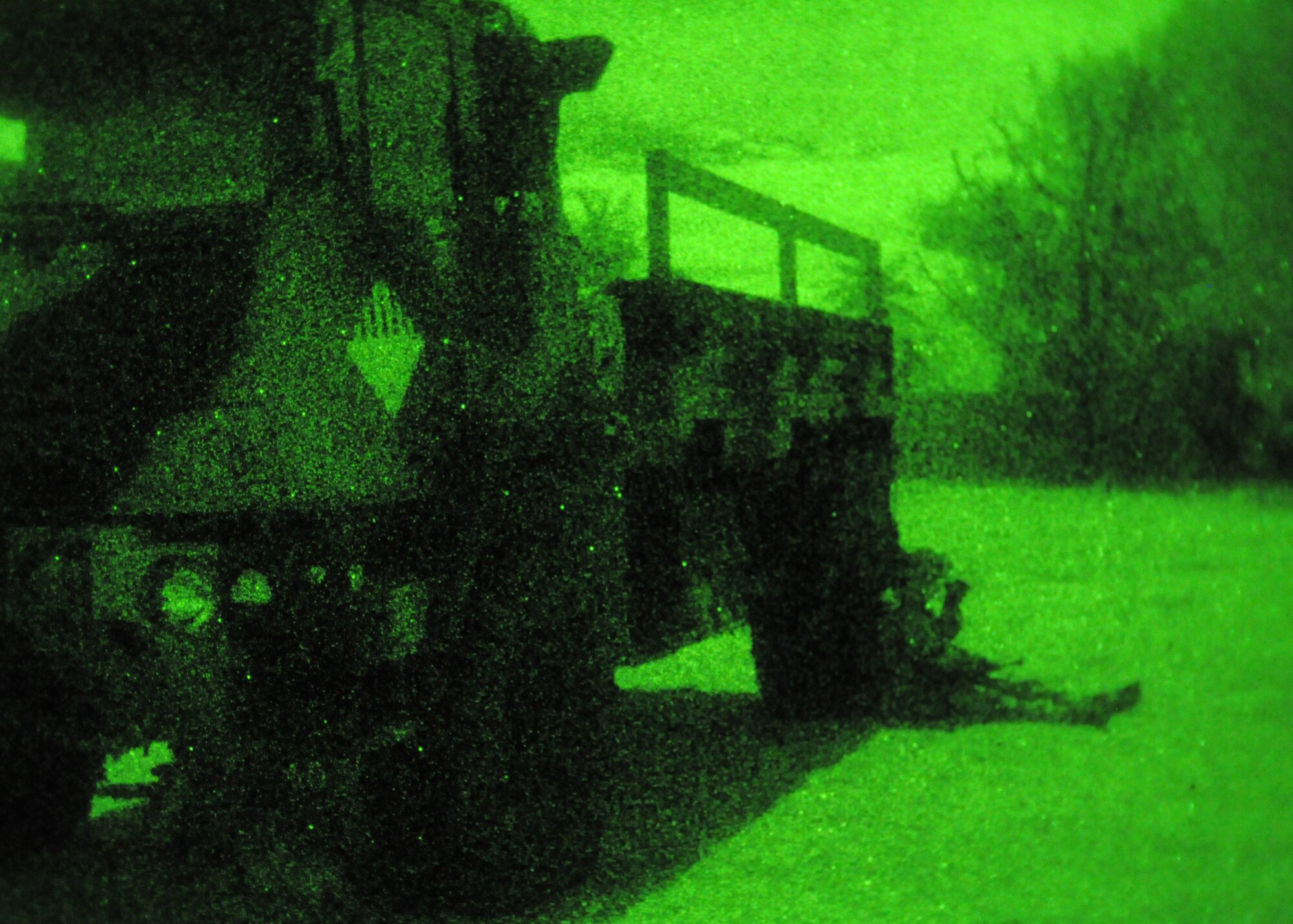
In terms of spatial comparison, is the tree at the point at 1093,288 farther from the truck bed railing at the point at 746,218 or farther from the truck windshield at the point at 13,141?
the truck windshield at the point at 13,141

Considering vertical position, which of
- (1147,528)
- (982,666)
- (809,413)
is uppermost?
(809,413)

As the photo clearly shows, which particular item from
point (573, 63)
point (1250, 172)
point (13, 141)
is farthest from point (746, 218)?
point (13, 141)

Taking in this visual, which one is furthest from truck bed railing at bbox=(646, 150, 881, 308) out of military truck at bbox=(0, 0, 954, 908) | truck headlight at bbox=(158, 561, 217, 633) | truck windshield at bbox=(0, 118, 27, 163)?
truck windshield at bbox=(0, 118, 27, 163)

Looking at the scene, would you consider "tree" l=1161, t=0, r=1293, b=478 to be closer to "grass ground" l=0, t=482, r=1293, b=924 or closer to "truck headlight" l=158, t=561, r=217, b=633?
"grass ground" l=0, t=482, r=1293, b=924

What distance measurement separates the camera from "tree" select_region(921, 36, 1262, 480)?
841 millimetres

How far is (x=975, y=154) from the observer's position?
0.84m

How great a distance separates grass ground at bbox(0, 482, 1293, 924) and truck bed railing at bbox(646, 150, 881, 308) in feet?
0.91

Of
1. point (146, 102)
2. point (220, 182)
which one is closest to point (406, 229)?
point (220, 182)

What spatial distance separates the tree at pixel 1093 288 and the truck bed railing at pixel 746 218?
0.10 metres

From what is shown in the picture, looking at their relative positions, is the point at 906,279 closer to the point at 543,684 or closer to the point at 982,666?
the point at 982,666

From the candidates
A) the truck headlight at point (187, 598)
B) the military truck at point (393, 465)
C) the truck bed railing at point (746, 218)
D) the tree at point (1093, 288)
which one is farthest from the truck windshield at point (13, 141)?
the tree at point (1093, 288)

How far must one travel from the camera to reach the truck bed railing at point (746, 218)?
0.82m

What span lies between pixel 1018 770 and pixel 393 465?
2.61 feet

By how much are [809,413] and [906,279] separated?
0.63 feet
